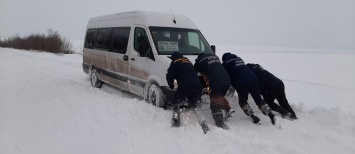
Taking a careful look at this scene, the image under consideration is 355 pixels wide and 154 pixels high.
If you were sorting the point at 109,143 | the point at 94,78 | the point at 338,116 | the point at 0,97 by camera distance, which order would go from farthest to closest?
the point at 94,78, the point at 0,97, the point at 338,116, the point at 109,143

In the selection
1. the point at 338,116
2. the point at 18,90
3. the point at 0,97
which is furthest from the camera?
the point at 18,90

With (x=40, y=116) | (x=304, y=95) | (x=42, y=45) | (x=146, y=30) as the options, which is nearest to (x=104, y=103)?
(x=40, y=116)

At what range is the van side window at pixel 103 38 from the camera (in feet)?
29.5

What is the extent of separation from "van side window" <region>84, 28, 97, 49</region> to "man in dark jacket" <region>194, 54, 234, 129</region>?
5.45m

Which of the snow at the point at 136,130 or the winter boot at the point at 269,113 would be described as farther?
the winter boot at the point at 269,113

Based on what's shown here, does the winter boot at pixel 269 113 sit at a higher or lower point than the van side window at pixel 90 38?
lower

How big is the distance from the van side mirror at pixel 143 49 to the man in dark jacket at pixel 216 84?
152 centimetres

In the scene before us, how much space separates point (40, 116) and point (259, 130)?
14.4 ft

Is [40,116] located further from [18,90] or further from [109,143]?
[18,90]

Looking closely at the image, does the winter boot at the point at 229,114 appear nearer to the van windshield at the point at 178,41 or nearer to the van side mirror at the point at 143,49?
the van windshield at the point at 178,41

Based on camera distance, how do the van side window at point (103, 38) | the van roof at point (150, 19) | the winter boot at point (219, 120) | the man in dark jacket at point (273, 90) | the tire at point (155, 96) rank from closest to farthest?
the winter boot at point (219, 120) < the man in dark jacket at point (273, 90) < the tire at point (155, 96) < the van roof at point (150, 19) < the van side window at point (103, 38)

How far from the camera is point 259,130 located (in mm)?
5531

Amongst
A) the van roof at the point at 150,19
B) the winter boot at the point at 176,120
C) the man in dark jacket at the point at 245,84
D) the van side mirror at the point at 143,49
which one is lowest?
the winter boot at the point at 176,120

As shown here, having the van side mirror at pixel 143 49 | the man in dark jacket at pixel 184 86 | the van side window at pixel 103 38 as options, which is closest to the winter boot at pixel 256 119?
the man in dark jacket at pixel 184 86
